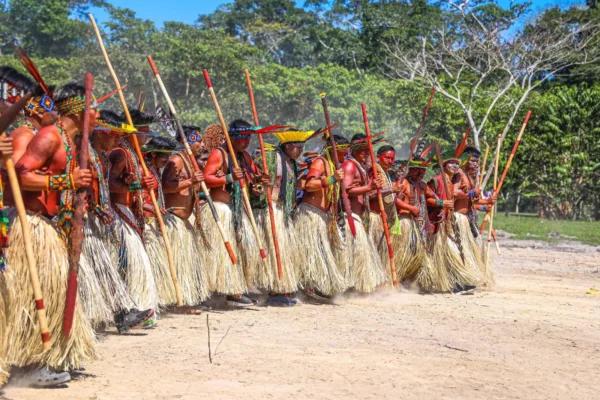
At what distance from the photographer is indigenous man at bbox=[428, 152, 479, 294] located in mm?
8922

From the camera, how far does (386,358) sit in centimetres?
518

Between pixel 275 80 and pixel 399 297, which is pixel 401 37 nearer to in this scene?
pixel 275 80

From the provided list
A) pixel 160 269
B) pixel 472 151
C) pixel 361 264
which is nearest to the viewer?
pixel 160 269

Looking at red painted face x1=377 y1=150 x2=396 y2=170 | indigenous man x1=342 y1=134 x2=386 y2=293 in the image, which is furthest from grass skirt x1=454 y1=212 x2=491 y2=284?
indigenous man x1=342 y1=134 x2=386 y2=293

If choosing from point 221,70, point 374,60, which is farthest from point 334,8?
point 221,70

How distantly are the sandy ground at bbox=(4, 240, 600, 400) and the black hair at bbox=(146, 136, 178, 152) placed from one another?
1.46m

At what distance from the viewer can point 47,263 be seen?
4320 millimetres

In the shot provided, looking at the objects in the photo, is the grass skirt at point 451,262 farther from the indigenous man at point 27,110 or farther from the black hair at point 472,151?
the indigenous man at point 27,110

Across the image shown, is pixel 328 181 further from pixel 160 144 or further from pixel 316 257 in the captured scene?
pixel 160 144

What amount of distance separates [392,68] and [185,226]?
63.4ft

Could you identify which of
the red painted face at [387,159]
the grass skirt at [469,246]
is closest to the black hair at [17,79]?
the red painted face at [387,159]

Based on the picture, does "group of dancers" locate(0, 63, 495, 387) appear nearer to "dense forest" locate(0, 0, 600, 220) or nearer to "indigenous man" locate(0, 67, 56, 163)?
"indigenous man" locate(0, 67, 56, 163)

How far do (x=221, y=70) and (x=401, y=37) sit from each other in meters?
7.85

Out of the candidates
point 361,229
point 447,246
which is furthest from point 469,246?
point 361,229
